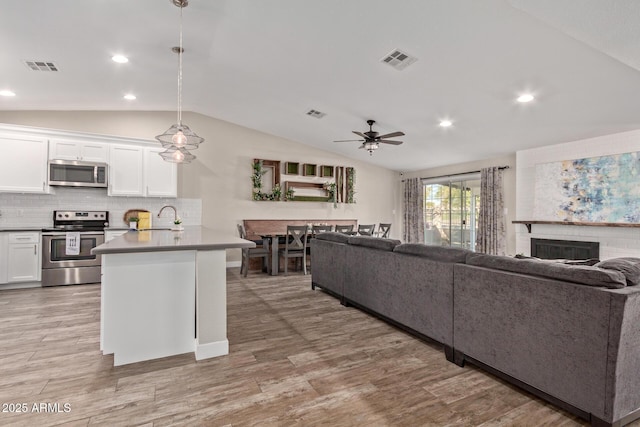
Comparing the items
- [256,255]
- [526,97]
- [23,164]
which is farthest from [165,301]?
[526,97]

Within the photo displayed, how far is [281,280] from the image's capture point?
571 centimetres

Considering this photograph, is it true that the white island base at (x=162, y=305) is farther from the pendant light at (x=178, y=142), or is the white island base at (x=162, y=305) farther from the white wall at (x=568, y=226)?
the white wall at (x=568, y=226)

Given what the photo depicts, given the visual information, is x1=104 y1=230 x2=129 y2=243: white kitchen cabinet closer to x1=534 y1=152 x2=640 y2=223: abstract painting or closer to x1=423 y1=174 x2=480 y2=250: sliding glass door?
x1=423 y1=174 x2=480 y2=250: sliding glass door

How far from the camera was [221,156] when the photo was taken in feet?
23.4

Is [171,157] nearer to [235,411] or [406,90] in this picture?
[235,411]

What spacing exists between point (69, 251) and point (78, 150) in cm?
170

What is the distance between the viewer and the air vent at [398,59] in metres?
3.82

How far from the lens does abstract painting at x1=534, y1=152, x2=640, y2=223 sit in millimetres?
4836

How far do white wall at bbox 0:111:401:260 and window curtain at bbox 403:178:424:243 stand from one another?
1435mm

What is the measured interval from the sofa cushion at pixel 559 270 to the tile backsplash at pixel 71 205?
5.85 metres

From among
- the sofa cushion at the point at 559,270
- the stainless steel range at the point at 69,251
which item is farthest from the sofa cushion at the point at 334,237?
the stainless steel range at the point at 69,251

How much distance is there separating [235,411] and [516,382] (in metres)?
1.85

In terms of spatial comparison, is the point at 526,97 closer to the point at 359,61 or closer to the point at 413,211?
the point at 359,61

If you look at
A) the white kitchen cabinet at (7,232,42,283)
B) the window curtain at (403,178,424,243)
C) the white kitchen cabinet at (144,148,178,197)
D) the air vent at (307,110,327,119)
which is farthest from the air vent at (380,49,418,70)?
the white kitchen cabinet at (7,232,42,283)
